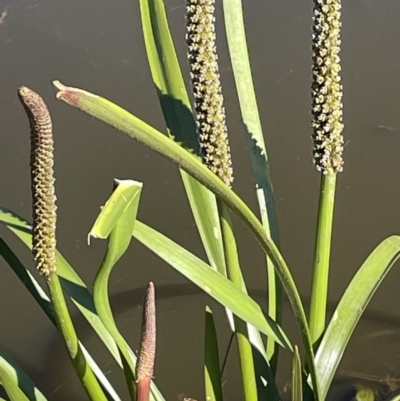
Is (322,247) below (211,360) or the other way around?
the other way around

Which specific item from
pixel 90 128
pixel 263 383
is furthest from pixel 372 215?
pixel 263 383

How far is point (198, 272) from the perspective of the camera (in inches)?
18.6

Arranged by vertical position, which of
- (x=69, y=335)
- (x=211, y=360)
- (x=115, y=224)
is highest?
(x=115, y=224)

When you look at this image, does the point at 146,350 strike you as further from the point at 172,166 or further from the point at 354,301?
the point at 172,166

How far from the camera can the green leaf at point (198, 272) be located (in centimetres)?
46

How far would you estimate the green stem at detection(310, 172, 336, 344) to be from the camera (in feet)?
1.70

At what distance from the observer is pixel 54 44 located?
5.71ft

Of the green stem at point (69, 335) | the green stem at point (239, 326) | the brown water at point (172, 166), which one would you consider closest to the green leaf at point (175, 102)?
the green stem at point (239, 326)

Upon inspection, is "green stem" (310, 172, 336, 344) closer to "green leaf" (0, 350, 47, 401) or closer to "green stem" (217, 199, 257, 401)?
"green stem" (217, 199, 257, 401)

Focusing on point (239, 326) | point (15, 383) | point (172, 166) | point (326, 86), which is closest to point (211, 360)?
point (239, 326)

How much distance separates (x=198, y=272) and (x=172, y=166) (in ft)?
3.24

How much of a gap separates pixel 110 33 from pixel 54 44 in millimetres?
155

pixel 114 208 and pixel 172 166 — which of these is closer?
pixel 114 208

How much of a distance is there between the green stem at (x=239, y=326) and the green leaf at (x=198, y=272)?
0.12 feet
